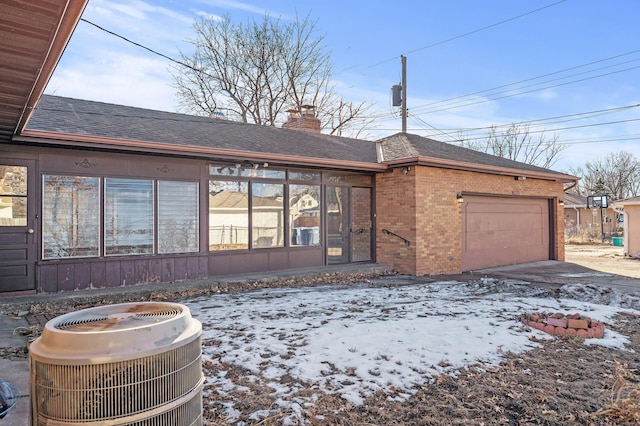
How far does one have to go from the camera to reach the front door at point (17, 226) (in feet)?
22.0

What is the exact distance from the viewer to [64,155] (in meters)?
7.14

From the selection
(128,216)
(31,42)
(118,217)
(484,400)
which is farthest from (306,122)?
(484,400)

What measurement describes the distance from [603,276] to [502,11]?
1013 centimetres

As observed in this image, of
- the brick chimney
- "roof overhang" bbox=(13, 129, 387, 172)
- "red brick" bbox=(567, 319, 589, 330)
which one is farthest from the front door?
the brick chimney

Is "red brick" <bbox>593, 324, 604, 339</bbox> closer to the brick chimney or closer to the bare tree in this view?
the brick chimney

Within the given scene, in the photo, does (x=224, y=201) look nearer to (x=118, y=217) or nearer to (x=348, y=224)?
(x=118, y=217)

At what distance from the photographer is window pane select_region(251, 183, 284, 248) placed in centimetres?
931

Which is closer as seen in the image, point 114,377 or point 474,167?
point 114,377

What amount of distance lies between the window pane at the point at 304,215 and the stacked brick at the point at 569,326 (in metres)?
5.56

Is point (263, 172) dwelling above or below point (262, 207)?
above

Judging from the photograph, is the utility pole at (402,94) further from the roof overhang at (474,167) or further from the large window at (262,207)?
the large window at (262,207)

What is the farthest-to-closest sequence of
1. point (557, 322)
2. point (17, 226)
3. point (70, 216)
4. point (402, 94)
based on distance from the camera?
point (402, 94) < point (70, 216) < point (17, 226) < point (557, 322)

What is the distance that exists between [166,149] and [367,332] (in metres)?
4.95

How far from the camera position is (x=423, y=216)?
10.1 meters
